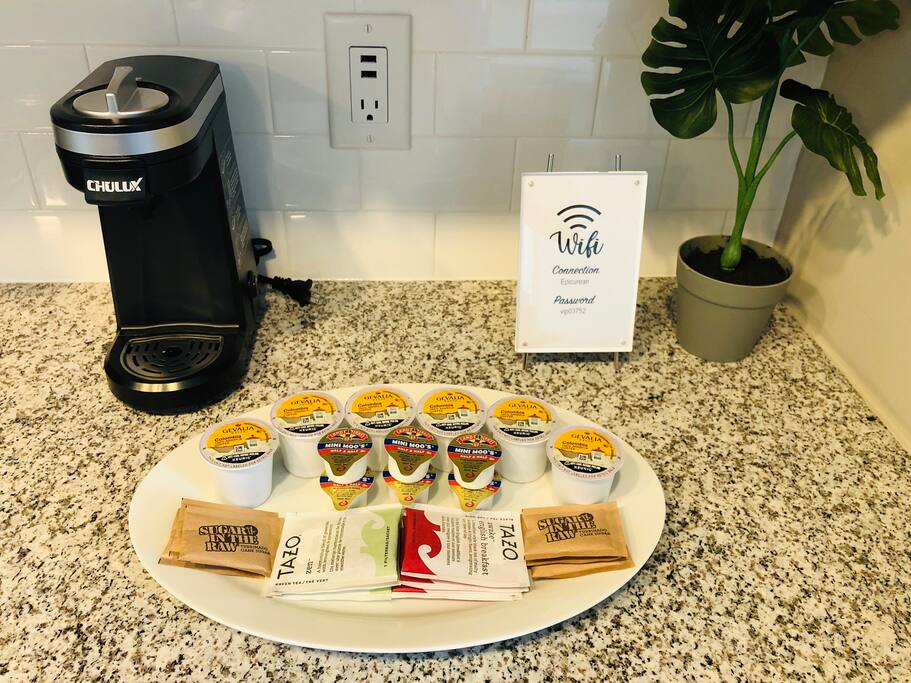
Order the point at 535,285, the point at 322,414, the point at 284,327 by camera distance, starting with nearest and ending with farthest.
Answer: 1. the point at 322,414
2. the point at 535,285
3. the point at 284,327

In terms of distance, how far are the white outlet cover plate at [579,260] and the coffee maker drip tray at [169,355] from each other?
1.26ft

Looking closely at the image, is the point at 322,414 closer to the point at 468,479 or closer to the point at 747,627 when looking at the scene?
the point at 468,479

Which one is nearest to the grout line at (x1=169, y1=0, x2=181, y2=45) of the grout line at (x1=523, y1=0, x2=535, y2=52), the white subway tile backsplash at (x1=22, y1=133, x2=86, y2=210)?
the white subway tile backsplash at (x1=22, y1=133, x2=86, y2=210)

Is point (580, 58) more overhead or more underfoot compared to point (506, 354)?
more overhead

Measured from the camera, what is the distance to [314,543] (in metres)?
0.70

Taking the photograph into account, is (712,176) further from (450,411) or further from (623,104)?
(450,411)

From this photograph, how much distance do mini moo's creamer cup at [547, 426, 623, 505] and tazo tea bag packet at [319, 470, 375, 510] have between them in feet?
0.61

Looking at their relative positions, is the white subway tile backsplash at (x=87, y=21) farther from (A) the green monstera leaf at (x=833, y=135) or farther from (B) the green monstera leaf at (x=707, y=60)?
(A) the green monstera leaf at (x=833, y=135)

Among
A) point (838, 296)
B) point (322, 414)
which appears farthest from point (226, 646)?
point (838, 296)

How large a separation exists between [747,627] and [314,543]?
1.29 feet

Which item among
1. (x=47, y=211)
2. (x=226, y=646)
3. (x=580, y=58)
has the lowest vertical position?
(x=226, y=646)

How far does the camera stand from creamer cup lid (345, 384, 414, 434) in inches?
31.1

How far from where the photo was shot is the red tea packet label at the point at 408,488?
0.74 m

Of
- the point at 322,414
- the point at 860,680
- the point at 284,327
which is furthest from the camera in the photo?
the point at 284,327
